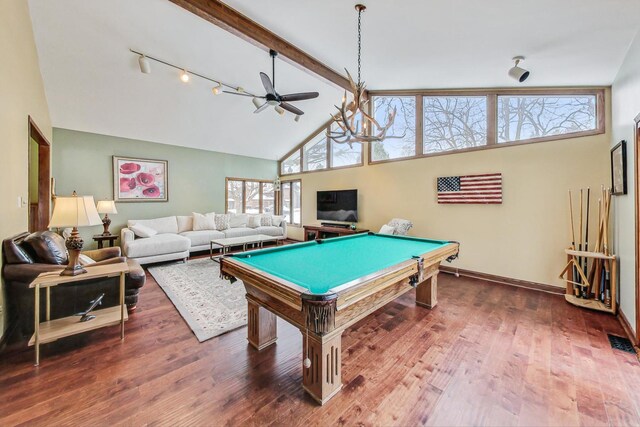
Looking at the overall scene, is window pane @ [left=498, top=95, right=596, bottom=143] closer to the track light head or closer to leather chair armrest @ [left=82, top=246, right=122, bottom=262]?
the track light head

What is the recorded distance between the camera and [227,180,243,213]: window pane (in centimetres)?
762

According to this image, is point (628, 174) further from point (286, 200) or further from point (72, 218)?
point (286, 200)

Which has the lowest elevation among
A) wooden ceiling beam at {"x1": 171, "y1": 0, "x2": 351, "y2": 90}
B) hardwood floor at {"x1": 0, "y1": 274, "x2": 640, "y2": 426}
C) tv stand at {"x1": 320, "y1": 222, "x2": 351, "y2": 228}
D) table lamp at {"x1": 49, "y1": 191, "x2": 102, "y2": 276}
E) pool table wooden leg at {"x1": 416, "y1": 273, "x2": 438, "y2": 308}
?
hardwood floor at {"x1": 0, "y1": 274, "x2": 640, "y2": 426}

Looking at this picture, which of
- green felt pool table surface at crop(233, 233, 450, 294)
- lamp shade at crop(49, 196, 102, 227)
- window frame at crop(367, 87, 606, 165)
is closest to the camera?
green felt pool table surface at crop(233, 233, 450, 294)

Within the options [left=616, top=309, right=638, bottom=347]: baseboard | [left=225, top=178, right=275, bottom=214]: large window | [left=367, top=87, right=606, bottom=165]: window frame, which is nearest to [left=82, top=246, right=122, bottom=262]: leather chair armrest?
[left=225, top=178, right=275, bottom=214]: large window

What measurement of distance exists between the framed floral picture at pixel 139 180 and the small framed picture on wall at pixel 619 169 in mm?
7877

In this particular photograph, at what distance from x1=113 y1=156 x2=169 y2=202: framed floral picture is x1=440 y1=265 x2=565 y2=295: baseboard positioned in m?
6.56

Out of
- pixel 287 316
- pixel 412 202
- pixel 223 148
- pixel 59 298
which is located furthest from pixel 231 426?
pixel 223 148

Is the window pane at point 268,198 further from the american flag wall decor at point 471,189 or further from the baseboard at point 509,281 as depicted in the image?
the baseboard at point 509,281

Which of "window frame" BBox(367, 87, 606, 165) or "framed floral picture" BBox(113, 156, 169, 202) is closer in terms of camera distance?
"window frame" BBox(367, 87, 606, 165)

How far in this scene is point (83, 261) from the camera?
9.87 ft

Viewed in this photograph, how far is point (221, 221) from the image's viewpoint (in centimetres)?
690

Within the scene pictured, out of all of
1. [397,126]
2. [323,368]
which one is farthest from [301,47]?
[323,368]

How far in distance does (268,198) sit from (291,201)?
0.81m
